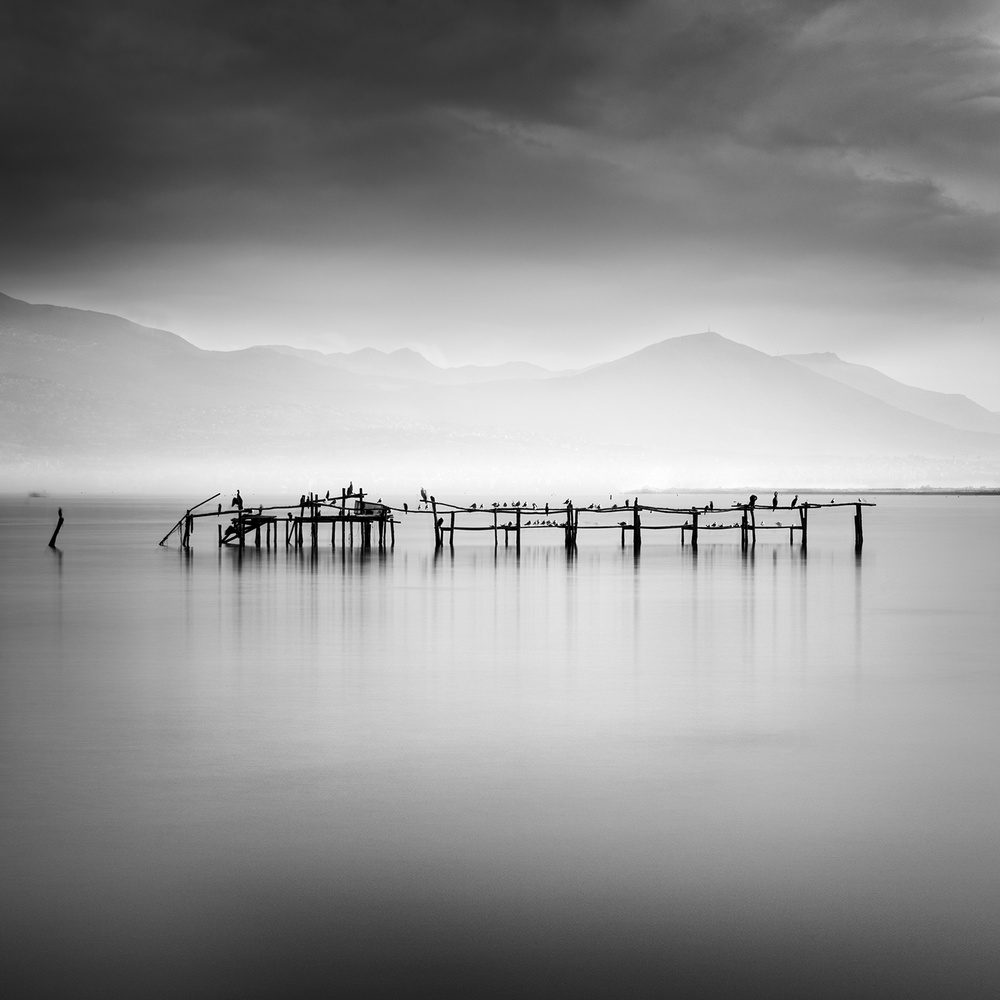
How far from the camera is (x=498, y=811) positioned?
10570 millimetres

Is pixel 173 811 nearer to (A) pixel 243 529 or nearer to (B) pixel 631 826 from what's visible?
(B) pixel 631 826

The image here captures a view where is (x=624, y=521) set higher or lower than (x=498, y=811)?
higher

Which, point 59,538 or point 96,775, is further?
point 59,538

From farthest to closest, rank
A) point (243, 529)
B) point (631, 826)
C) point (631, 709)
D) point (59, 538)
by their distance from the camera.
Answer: point (59, 538), point (243, 529), point (631, 709), point (631, 826)

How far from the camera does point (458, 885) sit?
341 inches

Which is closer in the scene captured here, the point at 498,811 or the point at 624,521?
the point at 498,811

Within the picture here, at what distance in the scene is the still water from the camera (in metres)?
7.54

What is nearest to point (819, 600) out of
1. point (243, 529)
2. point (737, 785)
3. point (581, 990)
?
point (737, 785)

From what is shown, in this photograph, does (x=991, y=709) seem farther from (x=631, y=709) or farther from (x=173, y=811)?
(x=173, y=811)

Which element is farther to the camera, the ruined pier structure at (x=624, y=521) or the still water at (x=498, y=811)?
the ruined pier structure at (x=624, y=521)

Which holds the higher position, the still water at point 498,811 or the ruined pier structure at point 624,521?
the ruined pier structure at point 624,521

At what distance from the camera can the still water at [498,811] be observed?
7.54 meters

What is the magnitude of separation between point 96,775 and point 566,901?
5630mm

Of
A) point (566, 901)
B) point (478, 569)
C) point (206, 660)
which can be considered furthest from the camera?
point (478, 569)
